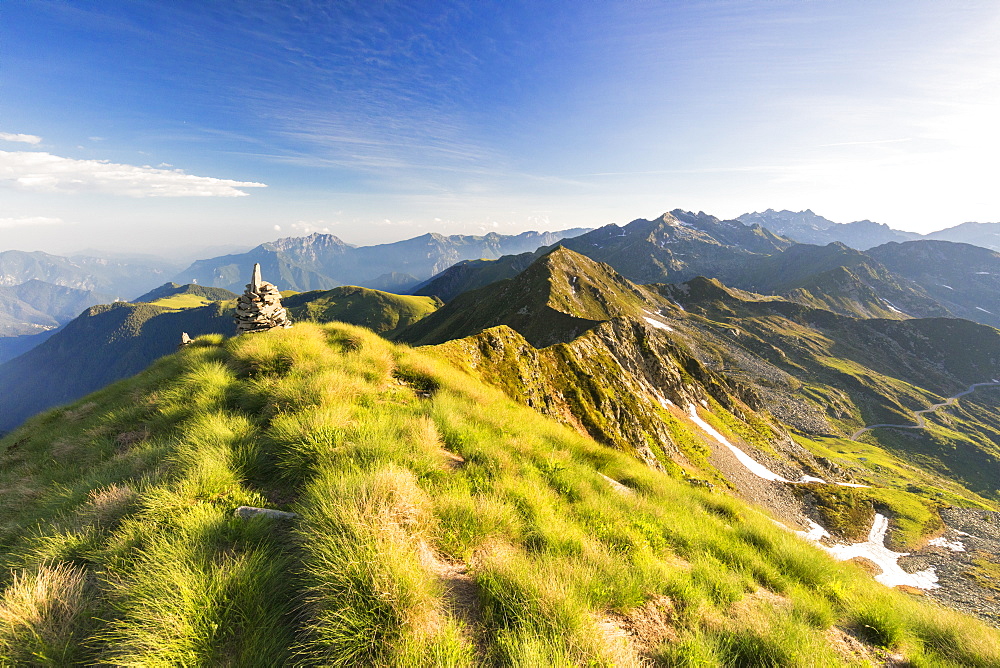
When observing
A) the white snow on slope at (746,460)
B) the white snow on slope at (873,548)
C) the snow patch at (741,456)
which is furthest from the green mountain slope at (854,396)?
the snow patch at (741,456)

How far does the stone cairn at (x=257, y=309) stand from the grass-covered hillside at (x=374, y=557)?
18.6ft

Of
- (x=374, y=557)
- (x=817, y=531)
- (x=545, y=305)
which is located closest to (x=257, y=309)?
(x=374, y=557)

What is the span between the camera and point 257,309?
51.8 feet

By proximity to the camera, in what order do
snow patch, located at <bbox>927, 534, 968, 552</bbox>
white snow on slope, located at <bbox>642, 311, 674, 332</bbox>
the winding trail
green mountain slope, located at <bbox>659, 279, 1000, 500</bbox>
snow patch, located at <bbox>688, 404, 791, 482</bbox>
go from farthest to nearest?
white snow on slope, located at <bbox>642, 311, 674, 332</bbox>
the winding trail
green mountain slope, located at <bbox>659, 279, 1000, 500</bbox>
snow patch, located at <bbox>927, 534, 968, 552</bbox>
snow patch, located at <bbox>688, 404, 791, 482</bbox>

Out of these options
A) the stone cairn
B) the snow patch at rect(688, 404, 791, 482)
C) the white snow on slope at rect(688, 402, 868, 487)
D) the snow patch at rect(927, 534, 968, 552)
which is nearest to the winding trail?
the snow patch at rect(927, 534, 968, 552)

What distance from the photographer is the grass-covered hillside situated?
3773mm

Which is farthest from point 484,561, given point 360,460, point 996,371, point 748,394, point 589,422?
point 996,371

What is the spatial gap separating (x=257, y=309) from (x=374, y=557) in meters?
15.5

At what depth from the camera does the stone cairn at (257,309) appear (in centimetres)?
1562

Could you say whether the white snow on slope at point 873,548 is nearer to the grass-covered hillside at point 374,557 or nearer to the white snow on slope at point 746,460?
the white snow on slope at point 746,460

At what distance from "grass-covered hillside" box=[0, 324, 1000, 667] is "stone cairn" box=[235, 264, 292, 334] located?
5.67 meters

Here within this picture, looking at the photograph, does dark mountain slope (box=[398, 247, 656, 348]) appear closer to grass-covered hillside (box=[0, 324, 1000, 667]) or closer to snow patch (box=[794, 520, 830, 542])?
snow patch (box=[794, 520, 830, 542])

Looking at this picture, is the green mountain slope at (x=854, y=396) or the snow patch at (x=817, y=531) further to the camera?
the green mountain slope at (x=854, y=396)

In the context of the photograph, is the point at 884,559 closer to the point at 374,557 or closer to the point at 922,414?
the point at 374,557
